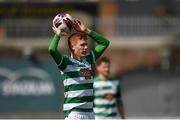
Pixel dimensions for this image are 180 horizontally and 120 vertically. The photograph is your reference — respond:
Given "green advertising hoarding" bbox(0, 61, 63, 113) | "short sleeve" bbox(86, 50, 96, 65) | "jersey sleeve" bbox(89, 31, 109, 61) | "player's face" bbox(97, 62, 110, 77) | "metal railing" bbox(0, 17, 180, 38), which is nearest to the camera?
"short sleeve" bbox(86, 50, 96, 65)

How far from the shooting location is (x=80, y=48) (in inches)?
340

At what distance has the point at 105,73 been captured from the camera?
12.4 meters

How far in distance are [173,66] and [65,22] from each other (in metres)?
21.7

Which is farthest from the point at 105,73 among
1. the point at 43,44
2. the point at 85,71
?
the point at 43,44

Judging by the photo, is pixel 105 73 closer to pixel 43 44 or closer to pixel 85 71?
pixel 85 71

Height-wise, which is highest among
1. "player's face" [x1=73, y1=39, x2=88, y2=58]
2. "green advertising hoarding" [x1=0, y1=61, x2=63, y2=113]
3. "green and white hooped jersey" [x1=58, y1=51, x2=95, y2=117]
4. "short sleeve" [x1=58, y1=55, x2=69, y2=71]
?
"player's face" [x1=73, y1=39, x2=88, y2=58]

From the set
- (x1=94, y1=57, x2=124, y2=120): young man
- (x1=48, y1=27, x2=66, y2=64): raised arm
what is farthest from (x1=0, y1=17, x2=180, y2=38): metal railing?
(x1=48, y1=27, x2=66, y2=64): raised arm

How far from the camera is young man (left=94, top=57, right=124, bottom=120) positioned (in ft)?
39.8

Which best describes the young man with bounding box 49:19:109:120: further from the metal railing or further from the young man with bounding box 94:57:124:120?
the metal railing

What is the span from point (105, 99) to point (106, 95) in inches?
3.1

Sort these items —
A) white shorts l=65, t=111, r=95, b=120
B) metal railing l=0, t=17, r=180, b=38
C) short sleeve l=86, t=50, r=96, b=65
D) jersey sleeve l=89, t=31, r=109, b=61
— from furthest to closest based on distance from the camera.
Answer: metal railing l=0, t=17, r=180, b=38 < jersey sleeve l=89, t=31, r=109, b=61 < short sleeve l=86, t=50, r=96, b=65 < white shorts l=65, t=111, r=95, b=120

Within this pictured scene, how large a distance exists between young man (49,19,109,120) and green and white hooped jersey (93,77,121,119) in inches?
137

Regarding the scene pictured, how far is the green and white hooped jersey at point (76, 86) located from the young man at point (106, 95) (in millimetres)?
3444

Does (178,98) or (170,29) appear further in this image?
(170,29)
